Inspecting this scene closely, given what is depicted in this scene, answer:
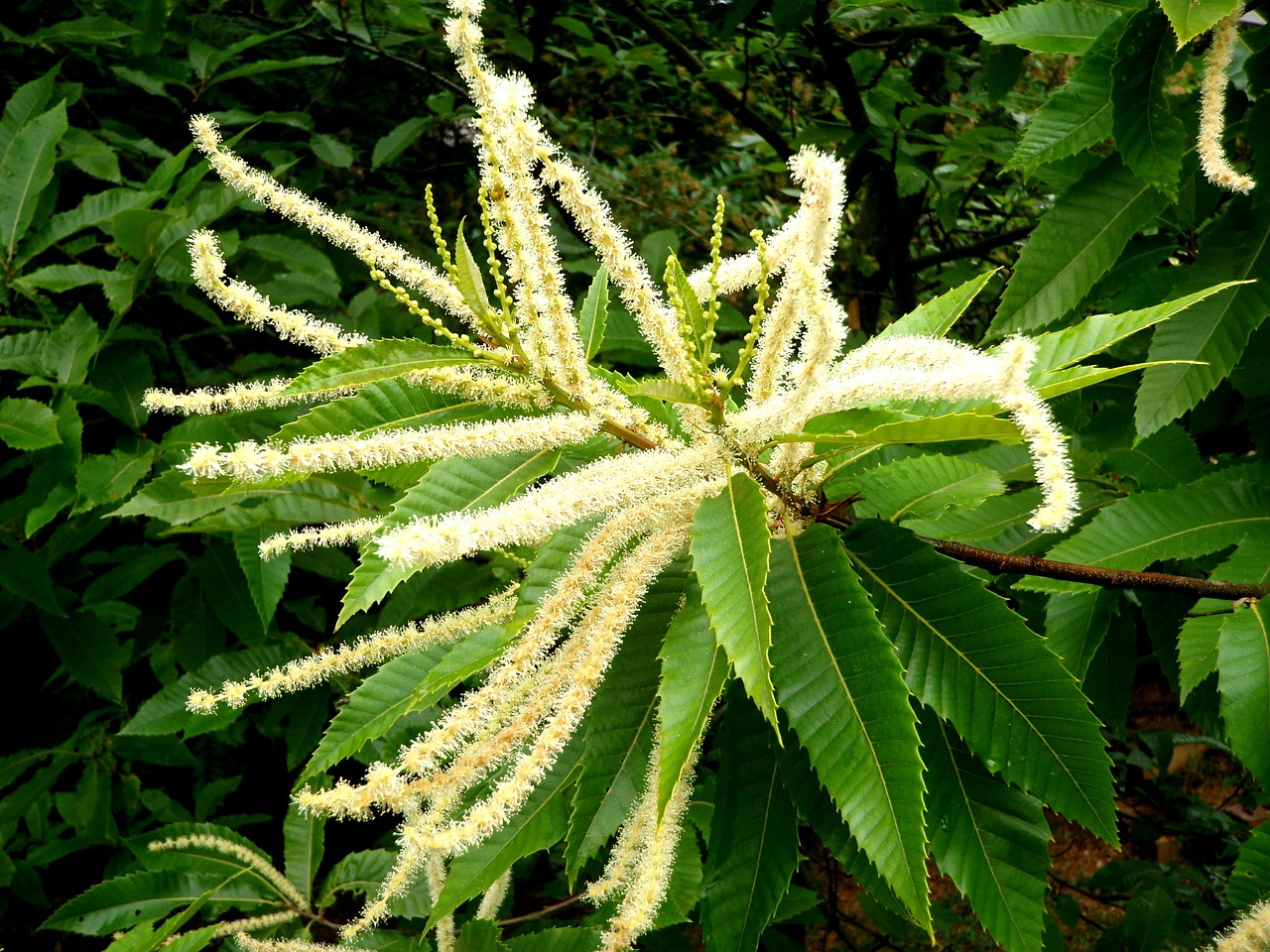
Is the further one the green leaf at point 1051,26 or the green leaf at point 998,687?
the green leaf at point 1051,26

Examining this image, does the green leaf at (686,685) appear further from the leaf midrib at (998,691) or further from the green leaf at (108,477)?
the green leaf at (108,477)

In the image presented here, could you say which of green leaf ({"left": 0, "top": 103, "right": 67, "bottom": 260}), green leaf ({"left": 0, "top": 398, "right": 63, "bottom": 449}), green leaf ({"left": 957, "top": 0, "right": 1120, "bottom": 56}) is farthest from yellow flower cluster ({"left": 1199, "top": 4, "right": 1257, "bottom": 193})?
green leaf ({"left": 0, "top": 103, "right": 67, "bottom": 260})

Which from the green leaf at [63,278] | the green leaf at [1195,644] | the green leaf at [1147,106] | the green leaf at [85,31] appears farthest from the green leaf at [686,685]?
the green leaf at [85,31]

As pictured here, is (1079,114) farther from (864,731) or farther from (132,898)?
(132,898)

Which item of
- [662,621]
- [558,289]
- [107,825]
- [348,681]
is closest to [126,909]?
[107,825]

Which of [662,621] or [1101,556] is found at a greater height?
[662,621]

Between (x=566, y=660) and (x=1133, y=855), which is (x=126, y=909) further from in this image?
(x=1133, y=855)
